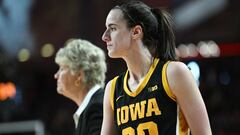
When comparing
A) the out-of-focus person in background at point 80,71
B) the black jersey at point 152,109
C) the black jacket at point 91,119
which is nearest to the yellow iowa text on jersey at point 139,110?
the black jersey at point 152,109

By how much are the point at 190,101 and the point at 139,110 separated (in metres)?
0.22

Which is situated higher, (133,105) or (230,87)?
(133,105)

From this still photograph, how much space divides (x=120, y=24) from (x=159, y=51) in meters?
0.20

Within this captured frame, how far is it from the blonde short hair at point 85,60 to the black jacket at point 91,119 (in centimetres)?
28

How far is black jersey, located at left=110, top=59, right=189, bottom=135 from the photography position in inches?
93.8

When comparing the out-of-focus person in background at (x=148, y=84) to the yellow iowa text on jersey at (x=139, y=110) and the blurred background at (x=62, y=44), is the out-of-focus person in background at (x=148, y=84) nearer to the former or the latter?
the yellow iowa text on jersey at (x=139, y=110)

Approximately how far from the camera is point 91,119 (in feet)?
10.00

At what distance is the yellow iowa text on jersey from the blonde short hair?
0.87 meters

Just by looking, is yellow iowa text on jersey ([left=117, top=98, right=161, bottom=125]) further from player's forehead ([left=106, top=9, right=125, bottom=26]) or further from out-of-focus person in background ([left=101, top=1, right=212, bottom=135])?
A: player's forehead ([left=106, top=9, right=125, bottom=26])

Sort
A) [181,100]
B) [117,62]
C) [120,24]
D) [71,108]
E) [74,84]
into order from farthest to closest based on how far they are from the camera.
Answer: [71,108] < [117,62] < [74,84] < [120,24] < [181,100]

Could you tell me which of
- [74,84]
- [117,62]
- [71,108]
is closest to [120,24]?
[74,84]

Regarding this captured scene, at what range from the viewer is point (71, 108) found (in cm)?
738

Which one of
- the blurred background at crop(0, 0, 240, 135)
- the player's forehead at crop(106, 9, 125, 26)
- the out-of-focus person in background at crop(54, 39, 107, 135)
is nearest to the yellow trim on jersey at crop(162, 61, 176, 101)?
the player's forehead at crop(106, 9, 125, 26)

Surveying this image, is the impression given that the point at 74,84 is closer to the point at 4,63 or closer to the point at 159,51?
the point at 159,51
